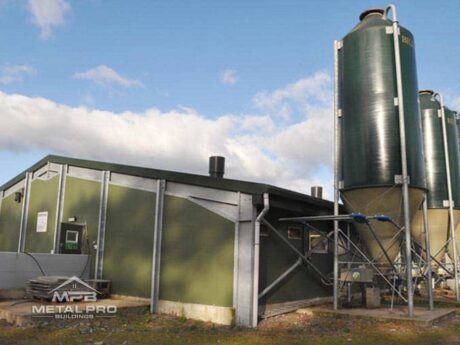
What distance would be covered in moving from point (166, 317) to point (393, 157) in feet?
27.1

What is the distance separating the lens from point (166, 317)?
12727 millimetres

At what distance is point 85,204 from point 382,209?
10.4m

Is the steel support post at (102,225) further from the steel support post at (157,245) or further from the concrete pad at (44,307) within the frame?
the steel support post at (157,245)

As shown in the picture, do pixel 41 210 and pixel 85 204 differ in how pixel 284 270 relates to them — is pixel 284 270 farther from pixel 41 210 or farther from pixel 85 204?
pixel 41 210

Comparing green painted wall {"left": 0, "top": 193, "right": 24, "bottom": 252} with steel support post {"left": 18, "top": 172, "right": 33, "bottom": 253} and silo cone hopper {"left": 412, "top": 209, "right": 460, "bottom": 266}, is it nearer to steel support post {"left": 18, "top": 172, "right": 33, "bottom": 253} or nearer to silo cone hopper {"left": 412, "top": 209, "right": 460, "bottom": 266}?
steel support post {"left": 18, "top": 172, "right": 33, "bottom": 253}

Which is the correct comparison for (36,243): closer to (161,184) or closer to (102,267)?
(102,267)

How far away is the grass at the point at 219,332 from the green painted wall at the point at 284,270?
106cm

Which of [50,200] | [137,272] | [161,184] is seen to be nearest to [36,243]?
[50,200]

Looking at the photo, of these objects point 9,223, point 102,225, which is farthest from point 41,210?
point 102,225

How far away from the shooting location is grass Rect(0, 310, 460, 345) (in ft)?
32.4

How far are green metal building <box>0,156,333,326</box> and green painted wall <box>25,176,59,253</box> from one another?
0.09 meters

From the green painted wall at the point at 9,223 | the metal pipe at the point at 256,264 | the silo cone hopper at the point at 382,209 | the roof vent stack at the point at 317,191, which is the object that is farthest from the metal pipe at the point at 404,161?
the green painted wall at the point at 9,223

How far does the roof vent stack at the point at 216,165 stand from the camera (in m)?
16.2

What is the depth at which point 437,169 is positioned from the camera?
1995cm
